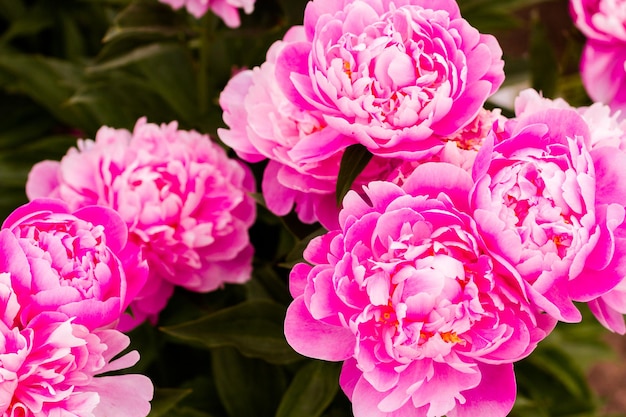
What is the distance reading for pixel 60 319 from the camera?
0.44 metres

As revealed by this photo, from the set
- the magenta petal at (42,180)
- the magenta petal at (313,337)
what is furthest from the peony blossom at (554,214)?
the magenta petal at (42,180)

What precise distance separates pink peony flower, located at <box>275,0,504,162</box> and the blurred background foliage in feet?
0.34

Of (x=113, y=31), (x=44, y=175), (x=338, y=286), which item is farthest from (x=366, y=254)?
(x=113, y=31)

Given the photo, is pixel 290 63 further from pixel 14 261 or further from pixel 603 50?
pixel 603 50

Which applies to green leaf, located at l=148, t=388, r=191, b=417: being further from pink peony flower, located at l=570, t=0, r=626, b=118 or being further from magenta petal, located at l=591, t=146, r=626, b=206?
pink peony flower, located at l=570, t=0, r=626, b=118

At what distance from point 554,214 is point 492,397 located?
11cm

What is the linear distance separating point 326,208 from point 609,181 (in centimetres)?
18

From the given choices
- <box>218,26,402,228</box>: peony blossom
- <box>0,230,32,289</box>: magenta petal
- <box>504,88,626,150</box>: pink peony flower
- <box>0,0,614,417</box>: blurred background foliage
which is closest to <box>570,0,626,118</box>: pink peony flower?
<box>0,0,614,417</box>: blurred background foliage

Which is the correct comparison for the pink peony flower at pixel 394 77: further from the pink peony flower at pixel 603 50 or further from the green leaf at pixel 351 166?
the pink peony flower at pixel 603 50

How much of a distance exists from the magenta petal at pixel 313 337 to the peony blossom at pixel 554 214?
0.34 feet

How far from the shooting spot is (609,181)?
0.45 m

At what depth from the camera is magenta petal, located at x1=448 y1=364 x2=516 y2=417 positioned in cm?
45

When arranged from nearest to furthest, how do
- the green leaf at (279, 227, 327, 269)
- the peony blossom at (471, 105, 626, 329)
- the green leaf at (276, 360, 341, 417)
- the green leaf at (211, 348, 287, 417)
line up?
the peony blossom at (471, 105, 626, 329) → the green leaf at (279, 227, 327, 269) → the green leaf at (276, 360, 341, 417) → the green leaf at (211, 348, 287, 417)

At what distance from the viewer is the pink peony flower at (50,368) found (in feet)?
1.42
